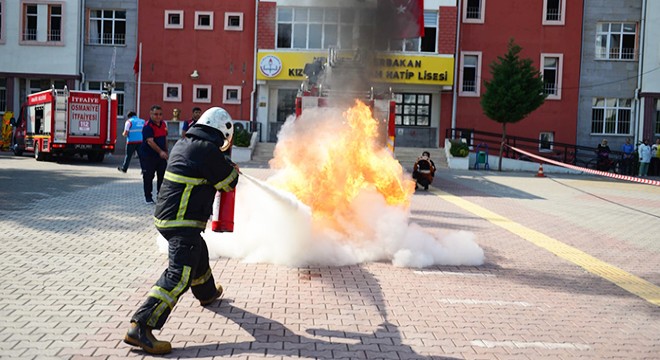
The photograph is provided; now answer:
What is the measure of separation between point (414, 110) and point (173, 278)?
96.5 feet

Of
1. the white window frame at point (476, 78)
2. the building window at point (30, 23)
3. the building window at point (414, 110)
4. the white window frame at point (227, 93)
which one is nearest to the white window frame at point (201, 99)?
the white window frame at point (227, 93)

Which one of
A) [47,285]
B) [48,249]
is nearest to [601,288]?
[47,285]

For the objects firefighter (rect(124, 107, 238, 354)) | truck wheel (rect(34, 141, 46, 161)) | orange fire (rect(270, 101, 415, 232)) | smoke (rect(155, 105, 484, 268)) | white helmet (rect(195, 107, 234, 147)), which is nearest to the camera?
firefighter (rect(124, 107, 238, 354))

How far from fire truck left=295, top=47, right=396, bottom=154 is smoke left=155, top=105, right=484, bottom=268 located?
3.87 metres

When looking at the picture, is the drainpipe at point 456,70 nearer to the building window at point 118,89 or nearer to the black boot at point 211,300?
the building window at point 118,89

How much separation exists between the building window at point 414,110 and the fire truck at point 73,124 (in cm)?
1457

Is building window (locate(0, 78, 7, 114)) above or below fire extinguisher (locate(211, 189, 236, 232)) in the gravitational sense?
above

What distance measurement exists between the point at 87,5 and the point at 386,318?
106ft

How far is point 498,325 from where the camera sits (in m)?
5.75

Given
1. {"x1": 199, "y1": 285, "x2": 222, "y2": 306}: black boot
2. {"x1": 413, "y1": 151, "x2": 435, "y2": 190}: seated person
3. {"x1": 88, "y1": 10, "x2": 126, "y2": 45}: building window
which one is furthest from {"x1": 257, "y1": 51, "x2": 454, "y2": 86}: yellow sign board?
{"x1": 199, "y1": 285, "x2": 222, "y2": 306}: black boot

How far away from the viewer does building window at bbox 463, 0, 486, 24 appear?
3347 cm

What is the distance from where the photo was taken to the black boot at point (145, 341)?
184 inches

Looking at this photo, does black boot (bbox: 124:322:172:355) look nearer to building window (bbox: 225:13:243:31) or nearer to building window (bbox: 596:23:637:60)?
building window (bbox: 225:13:243:31)

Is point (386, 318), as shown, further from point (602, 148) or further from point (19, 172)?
point (602, 148)
